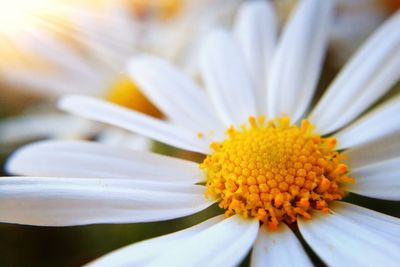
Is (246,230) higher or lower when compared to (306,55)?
lower

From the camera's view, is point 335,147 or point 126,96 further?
point 126,96

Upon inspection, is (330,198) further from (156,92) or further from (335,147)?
(156,92)

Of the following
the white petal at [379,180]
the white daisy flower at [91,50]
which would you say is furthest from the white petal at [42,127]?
the white petal at [379,180]

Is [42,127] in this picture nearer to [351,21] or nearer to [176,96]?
[176,96]

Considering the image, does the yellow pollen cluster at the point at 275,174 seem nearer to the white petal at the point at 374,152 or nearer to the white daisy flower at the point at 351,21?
the white petal at the point at 374,152

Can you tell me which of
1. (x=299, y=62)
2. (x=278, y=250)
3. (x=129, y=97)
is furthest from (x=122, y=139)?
(x=278, y=250)

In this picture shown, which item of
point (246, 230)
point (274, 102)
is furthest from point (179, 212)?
point (274, 102)
